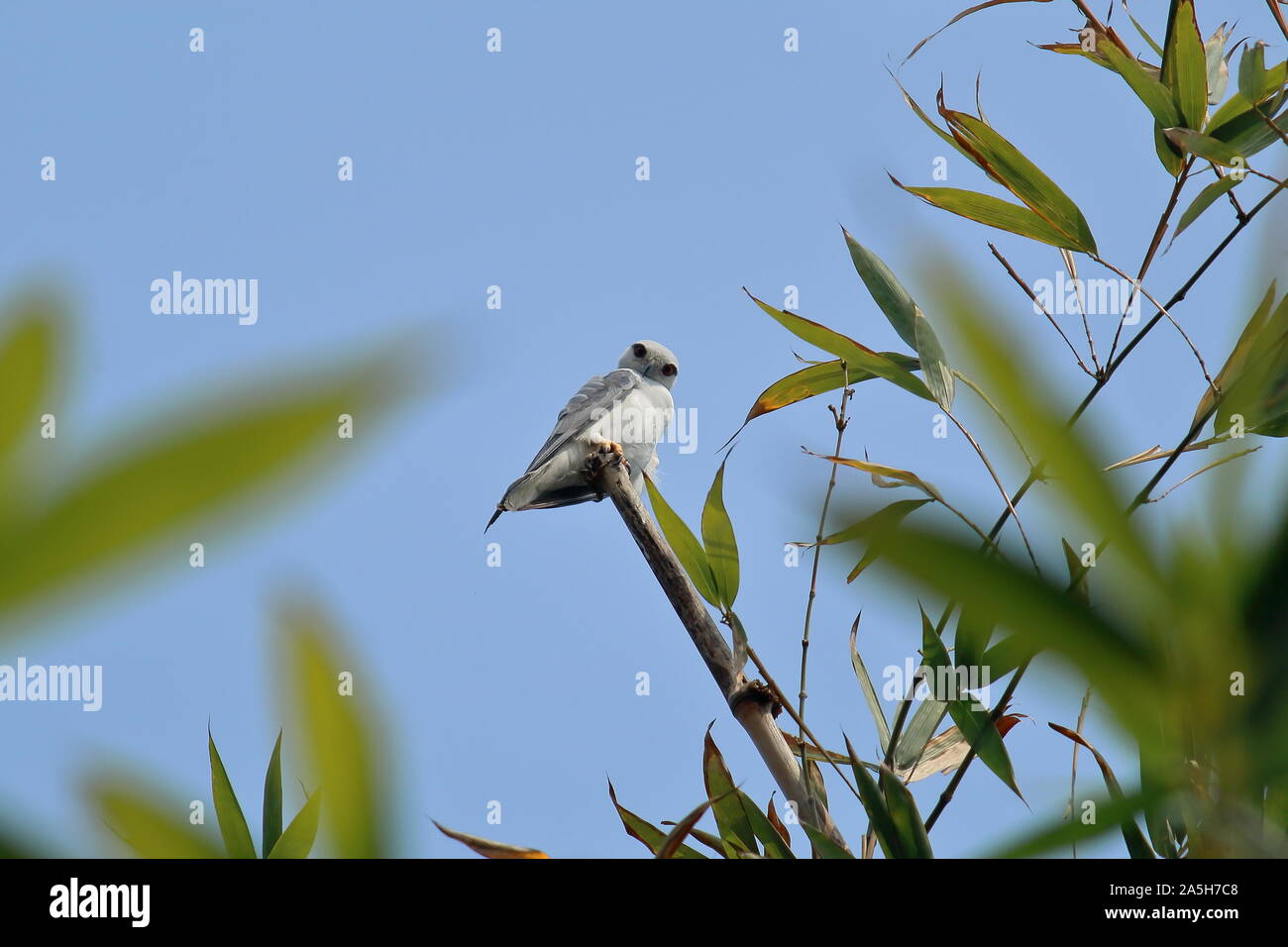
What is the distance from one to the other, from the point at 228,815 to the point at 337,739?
1.13 meters

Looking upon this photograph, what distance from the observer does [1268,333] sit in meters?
1.12

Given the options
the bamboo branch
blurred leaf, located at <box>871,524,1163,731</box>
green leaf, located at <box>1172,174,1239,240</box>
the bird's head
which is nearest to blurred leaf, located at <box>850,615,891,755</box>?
the bamboo branch

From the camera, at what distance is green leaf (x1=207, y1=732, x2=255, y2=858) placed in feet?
4.83

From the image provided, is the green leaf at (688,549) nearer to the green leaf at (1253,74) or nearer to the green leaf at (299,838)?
the green leaf at (299,838)

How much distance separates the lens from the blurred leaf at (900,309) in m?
2.06

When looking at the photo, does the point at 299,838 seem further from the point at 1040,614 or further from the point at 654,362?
the point at 654,362

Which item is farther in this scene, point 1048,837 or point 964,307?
point 1048,837

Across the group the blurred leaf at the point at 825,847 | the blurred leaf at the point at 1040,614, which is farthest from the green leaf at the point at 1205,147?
the blurred leaf at the point at 1040,614

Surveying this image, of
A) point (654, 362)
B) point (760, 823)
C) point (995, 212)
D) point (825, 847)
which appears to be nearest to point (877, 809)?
point (825, 847)

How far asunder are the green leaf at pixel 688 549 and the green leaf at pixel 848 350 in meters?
0.47

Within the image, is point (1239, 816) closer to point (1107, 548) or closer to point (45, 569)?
point (1107, 548)

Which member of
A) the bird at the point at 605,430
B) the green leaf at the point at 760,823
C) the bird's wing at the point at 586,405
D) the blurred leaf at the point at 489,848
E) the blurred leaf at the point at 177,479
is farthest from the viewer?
the bird's wing at the point at 586,405
